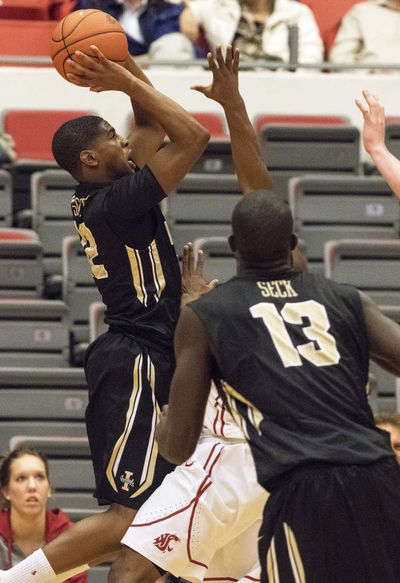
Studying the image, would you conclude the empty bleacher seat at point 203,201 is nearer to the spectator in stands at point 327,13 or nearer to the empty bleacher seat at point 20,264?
the empty bleacher seat at point 20,264

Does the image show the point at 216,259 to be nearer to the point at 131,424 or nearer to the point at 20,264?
the point at 20,264

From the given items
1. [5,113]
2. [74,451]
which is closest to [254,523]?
[74,451]

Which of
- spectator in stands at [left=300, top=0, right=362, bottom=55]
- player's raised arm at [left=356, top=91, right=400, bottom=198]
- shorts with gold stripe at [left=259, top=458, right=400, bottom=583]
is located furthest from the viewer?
spectator in stands at [left=300, top=0, right=362, bottom=55]

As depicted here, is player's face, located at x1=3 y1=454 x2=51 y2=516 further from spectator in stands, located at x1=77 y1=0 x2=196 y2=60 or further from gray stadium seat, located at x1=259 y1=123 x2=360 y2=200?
spectator in stands, located at x1=77 y1=0 x2=196 y2=60

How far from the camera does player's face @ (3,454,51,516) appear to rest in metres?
6.92

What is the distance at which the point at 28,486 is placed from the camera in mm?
6934

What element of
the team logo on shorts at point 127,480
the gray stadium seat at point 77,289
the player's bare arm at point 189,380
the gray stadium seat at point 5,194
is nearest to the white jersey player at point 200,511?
the team logo on shorts at point 127,480

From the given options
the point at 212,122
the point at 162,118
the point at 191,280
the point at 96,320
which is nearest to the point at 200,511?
the point at 191,280

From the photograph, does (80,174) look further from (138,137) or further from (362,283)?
(362,283)

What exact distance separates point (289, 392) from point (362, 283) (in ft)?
15.3

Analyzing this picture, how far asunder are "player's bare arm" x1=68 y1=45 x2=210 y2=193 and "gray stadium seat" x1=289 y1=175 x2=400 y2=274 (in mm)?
3690

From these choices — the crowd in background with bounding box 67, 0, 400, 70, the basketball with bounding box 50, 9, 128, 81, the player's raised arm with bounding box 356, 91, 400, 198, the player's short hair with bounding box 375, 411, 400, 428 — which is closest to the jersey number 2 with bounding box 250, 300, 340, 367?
the player's raised arm with bounding box 356, 91, 400, 198

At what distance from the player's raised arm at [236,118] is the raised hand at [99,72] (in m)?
0.26

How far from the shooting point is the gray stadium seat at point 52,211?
903cm
